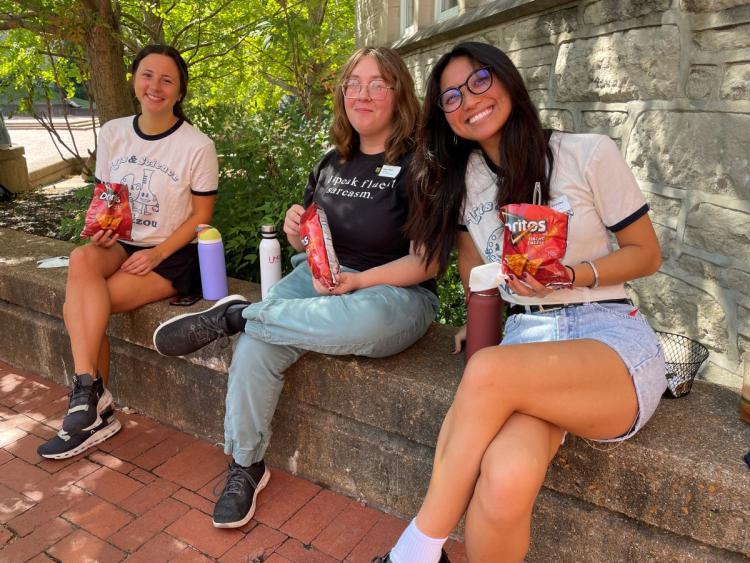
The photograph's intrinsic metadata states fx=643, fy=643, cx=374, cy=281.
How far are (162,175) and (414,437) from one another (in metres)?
1.82

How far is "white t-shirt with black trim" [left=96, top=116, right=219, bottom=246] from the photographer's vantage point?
3217mm

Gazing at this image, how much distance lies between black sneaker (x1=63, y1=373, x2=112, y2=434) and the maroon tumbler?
175 centimetres

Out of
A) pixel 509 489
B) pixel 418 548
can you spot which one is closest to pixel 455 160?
pixel 509 489

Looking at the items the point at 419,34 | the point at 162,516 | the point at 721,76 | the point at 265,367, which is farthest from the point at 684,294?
the point at 419,34

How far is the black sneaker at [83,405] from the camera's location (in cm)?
287

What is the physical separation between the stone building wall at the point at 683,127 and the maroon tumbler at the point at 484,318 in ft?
3.77

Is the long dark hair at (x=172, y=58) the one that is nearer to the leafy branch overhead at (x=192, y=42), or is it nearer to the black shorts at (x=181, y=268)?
the black shorts at (x=181, y=268)

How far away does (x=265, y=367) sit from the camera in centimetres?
247

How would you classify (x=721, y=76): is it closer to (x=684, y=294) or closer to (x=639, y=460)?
(x=684, y=294)

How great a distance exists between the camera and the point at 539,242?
192 cm

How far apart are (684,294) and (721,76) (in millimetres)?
960

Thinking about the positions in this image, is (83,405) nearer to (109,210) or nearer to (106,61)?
(109,210)

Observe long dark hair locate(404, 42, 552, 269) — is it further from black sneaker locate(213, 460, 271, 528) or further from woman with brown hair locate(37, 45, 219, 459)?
woman with brown hair locate(37, 45, 219, 459)

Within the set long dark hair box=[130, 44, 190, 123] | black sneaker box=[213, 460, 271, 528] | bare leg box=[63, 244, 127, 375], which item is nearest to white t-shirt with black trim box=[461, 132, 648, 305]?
black sneaker box=[213, 460, 271, 528]
